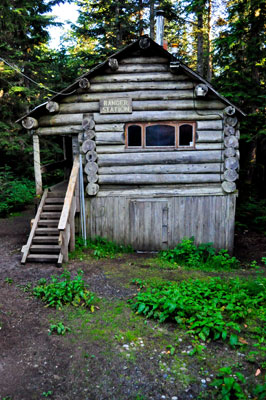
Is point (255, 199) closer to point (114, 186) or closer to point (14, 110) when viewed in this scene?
point (114, 186)

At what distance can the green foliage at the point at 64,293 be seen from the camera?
600cm

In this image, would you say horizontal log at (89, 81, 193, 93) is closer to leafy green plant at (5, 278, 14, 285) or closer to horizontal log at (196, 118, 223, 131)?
horizontal log at (196, 118, 223, 131)

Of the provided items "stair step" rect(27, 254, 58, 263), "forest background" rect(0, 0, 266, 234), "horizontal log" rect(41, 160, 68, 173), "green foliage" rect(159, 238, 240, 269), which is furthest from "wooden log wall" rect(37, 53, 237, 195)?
"forest background" rect(0, 0, 266, 234)

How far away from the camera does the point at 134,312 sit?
5.79 meters

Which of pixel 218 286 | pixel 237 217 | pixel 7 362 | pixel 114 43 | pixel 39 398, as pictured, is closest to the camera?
pixel 39 398

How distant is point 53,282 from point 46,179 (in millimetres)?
12795

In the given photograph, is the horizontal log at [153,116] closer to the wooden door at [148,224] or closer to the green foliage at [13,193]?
the wooden door at [148,224]

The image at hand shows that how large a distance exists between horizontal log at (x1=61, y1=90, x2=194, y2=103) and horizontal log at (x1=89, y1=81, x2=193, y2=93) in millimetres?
117

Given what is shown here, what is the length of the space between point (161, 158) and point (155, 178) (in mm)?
660

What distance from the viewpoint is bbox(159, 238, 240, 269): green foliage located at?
9.05m

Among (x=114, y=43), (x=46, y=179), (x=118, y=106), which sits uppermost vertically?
(x=114, y=43)

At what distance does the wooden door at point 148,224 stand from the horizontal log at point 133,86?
11.6 ft

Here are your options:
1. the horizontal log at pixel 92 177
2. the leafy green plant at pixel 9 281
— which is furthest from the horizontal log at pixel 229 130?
the leafy green plant at pixel 9 281

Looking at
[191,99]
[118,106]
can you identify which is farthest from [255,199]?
[118,106]
